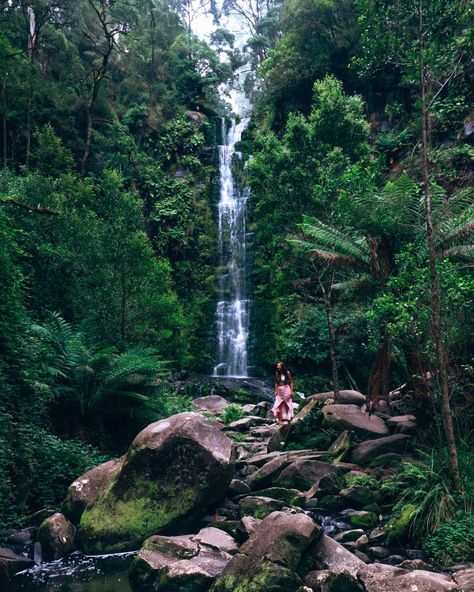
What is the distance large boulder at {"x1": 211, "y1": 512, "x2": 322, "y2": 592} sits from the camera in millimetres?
5098

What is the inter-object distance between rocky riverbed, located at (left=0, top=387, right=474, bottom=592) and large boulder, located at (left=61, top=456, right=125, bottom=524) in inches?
0.7

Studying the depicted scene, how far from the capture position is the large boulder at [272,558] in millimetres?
5098

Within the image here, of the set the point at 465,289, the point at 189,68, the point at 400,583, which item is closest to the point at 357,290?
the point at 465,289

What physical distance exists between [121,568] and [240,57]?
3944 centimetres

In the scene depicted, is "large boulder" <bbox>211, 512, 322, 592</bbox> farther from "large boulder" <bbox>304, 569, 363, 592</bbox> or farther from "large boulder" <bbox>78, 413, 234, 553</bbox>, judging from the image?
"large boulder" <bbox>78, 413, 234, 553</bbox>

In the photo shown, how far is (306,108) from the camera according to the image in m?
27.3

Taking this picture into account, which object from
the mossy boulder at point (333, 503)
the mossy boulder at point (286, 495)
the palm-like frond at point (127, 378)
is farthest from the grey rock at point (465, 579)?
the palm-like frond at point (127, 378)

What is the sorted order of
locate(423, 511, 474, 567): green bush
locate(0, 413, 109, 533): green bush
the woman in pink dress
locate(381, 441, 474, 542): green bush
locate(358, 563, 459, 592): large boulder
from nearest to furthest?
locate(358, 563, 459, 592): large boulder → locate(423, 511, 474, 567): green bush → locate(381, 441, 474, 542): green bush → locate(0, 413, 109, 533): green bush → the woman in pink dress

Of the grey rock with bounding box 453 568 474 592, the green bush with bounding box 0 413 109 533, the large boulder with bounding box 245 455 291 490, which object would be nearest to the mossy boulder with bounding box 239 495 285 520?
the large boulder with bounding box 245 455 291 490

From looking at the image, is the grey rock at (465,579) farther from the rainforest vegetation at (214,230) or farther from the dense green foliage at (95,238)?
the dense green foliage at (95,238)

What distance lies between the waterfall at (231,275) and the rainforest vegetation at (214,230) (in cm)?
56

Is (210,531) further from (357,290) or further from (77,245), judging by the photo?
(77,245)

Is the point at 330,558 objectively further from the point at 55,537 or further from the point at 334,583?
the point at 55,537

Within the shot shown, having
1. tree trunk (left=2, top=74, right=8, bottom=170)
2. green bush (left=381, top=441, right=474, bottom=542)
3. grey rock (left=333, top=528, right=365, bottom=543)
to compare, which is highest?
tree trunk (left=2, top=74, right=8, bottom=170)
